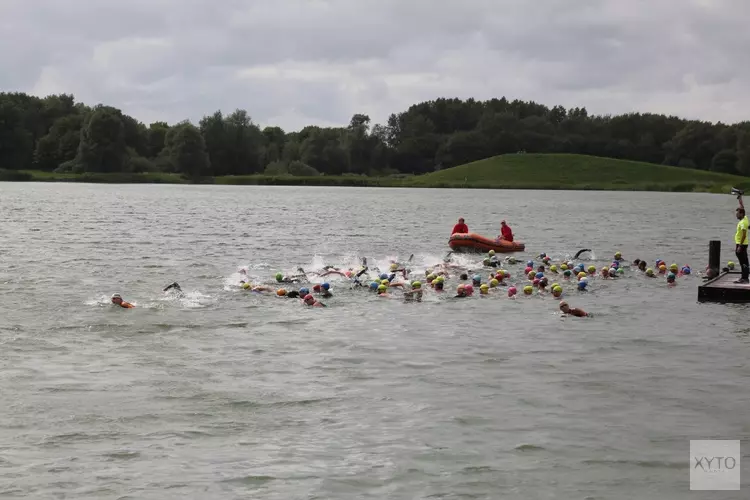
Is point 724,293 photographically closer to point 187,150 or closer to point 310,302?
point 310,302

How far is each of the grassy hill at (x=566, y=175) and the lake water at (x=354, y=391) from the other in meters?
154

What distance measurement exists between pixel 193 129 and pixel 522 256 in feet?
451

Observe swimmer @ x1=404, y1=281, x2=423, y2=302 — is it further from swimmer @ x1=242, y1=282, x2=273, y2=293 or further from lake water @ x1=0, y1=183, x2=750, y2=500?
swimmer @ x1=242, y1=282, x2=273, y2=293

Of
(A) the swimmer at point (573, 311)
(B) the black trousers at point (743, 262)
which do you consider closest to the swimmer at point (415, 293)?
(A) the swimmer at point (573, 311)

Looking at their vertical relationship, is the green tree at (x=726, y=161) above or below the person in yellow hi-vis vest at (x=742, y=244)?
above

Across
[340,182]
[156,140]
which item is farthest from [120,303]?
[156,140]

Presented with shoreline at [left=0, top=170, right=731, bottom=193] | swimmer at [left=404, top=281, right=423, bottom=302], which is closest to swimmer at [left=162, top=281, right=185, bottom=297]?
swimmer at [left=404, top=281, right=423, bottom=302]

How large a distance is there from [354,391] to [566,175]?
178 meters

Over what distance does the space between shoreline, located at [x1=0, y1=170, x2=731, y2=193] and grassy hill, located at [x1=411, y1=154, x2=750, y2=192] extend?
0.63 feet

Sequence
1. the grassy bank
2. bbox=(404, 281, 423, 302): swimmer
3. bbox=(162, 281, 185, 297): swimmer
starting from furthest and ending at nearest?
the grassy bank
bbox=(404, 281, 423, 302): swimmer
bbox=(162, 281, 185, 297): swimmer

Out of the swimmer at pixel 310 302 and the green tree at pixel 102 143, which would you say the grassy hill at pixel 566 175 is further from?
the swimmer at pixel 310 302

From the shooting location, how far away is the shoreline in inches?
6949

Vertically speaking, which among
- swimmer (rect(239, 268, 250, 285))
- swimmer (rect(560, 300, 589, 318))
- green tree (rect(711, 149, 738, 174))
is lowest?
swimmer (rect(560, 300, 589, 318))

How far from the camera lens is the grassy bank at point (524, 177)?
584ft
